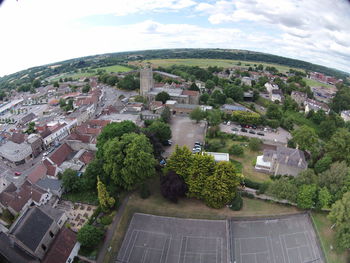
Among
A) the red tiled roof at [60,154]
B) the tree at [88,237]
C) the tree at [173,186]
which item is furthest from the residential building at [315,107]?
the red tiled roof at [60,154]

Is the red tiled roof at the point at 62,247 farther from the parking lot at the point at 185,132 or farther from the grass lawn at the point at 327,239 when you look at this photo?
the grass lawn at the point at 327,239

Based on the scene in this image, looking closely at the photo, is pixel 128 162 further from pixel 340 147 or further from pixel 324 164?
pixel 340 147

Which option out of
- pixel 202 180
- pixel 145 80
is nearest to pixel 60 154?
pixel 202 180

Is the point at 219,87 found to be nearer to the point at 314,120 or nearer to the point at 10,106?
the point at 314,120

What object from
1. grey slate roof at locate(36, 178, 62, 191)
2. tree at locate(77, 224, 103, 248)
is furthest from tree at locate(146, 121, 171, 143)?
tree at locate(77, 224, 103, 248)

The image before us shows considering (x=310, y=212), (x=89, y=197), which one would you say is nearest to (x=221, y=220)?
(x=310, y=212)

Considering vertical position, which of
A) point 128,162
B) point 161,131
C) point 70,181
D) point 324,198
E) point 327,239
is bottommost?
point 327,239
